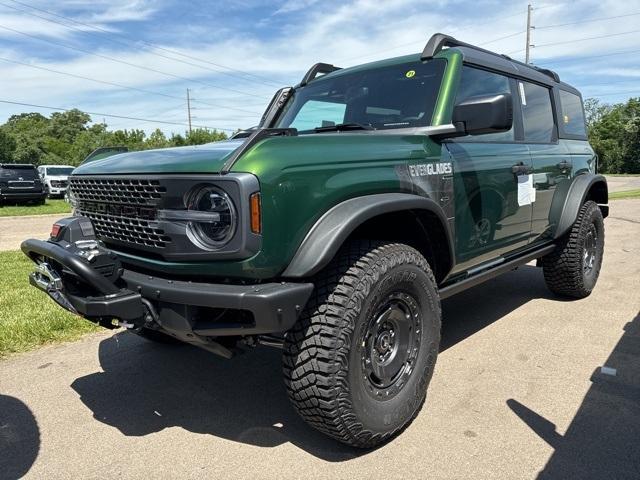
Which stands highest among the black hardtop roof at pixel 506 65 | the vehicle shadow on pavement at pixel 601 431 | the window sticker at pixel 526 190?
the black hardtop roof at pixel 506 65

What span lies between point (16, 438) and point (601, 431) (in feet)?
9.97

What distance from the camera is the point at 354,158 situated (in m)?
2.55

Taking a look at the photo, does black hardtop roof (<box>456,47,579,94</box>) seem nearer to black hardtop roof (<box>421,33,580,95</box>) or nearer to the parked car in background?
black hardtop roof (<box>421,33,580,95</box>)

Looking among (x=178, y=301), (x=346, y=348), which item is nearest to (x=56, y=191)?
(x=178, y=301)

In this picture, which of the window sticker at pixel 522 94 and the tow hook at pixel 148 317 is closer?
the tow hook at pixel 148 317

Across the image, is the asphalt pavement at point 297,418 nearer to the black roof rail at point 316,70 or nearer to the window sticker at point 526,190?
the window sticker at point 526,190

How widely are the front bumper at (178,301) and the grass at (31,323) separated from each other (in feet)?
6.58

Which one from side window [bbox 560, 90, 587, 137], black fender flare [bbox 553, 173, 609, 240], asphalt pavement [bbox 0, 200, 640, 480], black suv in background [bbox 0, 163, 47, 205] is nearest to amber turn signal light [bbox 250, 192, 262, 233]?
asphalt pavement [bbox 0, 200, 640, 480]

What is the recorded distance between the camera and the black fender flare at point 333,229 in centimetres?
226

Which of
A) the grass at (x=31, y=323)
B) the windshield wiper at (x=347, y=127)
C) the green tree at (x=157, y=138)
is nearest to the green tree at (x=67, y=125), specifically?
the green tree at (x=157, y=138)

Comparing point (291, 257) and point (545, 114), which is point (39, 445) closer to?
point (291, 257)

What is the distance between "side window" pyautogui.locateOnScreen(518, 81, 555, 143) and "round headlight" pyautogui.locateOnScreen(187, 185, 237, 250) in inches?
111

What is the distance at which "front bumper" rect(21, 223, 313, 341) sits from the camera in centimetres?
216

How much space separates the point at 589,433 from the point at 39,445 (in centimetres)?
281
